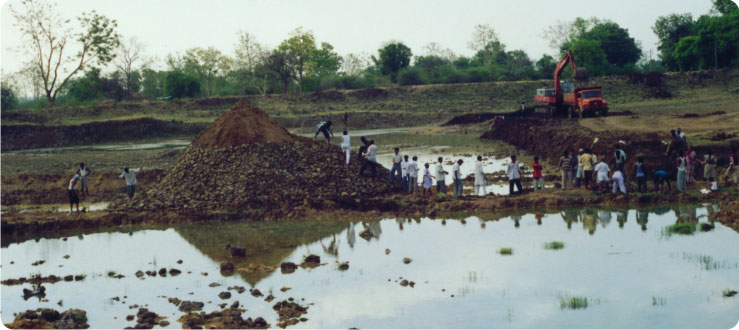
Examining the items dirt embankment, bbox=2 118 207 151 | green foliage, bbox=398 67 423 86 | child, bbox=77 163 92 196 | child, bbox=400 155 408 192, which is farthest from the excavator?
green foliage, bbox=398 67 423 86

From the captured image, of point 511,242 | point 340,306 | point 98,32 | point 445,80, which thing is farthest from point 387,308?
point 445,80

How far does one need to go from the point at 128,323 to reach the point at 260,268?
379cm

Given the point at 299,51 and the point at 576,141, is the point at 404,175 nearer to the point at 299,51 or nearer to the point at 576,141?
the point at 576,141

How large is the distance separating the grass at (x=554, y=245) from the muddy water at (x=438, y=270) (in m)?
0.17

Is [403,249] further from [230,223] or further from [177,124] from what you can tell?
[177,124]

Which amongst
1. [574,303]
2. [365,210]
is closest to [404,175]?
[365,210]

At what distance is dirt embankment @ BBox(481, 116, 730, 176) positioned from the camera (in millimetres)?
24500

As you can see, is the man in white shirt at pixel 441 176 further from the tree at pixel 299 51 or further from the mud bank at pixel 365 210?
the tree at pixel 299 51

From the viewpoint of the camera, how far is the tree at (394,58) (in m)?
95.0

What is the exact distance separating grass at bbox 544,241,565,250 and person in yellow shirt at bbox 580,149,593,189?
210 inches

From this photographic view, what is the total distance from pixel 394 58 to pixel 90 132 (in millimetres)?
46748

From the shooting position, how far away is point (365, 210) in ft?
70.2

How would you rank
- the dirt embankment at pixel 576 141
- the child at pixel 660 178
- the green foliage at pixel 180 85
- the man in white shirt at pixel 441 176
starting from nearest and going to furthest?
1. the child at pixel 660 178
2. the man in white shirt at pixel 441 176
3. the dirt embankment at pixel 576 141
4. the green foliage at pixel 180 85

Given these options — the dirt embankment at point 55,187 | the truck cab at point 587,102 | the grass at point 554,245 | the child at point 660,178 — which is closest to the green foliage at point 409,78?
the truck cab at point 587,102
